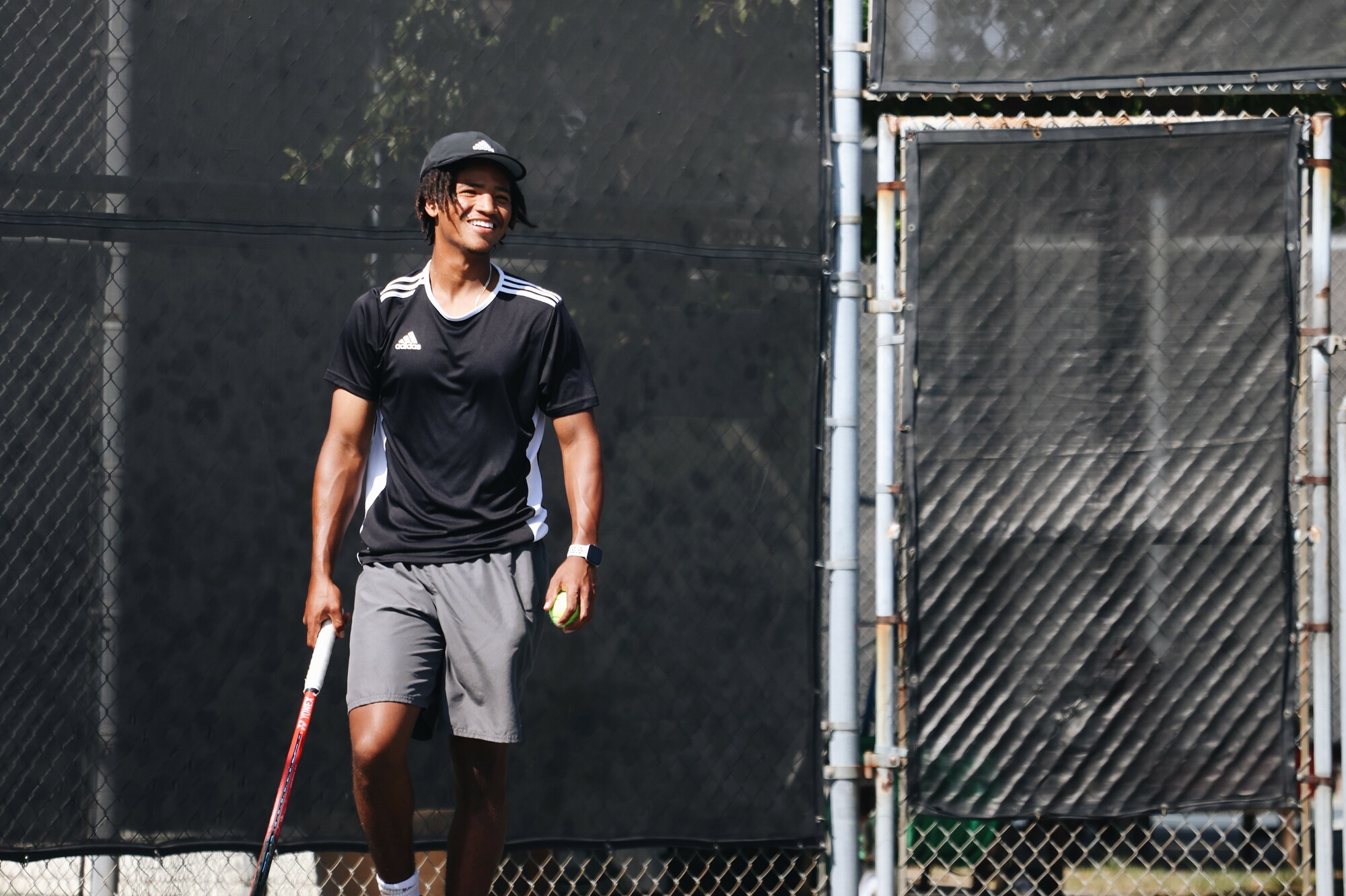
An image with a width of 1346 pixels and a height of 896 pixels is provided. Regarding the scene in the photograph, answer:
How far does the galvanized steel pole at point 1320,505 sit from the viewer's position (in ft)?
12.8

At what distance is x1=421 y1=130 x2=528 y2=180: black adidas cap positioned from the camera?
10.6 feet

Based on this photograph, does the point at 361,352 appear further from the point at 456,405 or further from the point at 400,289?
the point at 456,405

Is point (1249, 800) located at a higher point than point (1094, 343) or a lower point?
lower

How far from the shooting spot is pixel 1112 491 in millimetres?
3953

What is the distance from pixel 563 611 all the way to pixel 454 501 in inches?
15.9

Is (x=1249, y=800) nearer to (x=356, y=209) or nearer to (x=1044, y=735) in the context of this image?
(x=1044, y=735)

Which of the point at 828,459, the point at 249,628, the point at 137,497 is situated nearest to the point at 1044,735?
the point at 828,459

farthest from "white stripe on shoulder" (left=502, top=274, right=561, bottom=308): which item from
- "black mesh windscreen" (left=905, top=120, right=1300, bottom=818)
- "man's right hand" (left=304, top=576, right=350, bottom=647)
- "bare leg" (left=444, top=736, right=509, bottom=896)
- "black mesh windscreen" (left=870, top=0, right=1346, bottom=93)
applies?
"black mesh windscreen" (left=870, top=0, right=1346, bottom=93)

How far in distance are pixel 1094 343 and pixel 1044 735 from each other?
127cm

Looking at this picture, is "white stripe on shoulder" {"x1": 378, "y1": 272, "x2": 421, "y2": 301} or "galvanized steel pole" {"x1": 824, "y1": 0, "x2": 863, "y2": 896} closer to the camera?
"white stripe on shoulder" {"x1": 378, "y1": 272, "x2": 421, "y2": 301}

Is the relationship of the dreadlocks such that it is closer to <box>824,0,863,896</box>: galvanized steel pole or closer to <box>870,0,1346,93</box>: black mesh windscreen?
<box>824,0,863,896</box>: galvanized steel pole

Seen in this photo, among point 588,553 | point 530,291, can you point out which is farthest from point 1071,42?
point 588,553

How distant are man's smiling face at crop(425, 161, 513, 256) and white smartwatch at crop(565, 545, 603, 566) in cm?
82

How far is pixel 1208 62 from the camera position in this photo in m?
3.97
